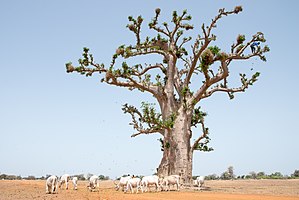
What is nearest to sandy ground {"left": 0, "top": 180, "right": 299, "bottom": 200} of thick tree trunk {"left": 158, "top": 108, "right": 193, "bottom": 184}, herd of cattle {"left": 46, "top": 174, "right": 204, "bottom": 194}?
herd of cattle {"left": 46, "top": 174, "right": 204, "bottom": 194}

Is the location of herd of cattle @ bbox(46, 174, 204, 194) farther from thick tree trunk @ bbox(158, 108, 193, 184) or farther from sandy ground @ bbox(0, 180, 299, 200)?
thick tree trunk @ bbox(158, 108, 193, 184)

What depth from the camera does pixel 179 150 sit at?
2558cm

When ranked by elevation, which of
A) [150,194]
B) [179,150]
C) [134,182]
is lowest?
[150,194]

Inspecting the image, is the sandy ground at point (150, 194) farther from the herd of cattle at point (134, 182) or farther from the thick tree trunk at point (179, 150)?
the thick tree trunk at point (179, 150)

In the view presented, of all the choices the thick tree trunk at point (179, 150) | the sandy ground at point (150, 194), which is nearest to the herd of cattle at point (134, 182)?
the sandy ground at point (150, 194)

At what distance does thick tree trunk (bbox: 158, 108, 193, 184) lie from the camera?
83.1 ft

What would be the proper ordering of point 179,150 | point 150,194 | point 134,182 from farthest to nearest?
point 179,150
point 134,182
point 150,194

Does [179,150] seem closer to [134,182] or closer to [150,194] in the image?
[134,182]

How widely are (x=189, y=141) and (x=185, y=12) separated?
8999mm

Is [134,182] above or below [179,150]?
below

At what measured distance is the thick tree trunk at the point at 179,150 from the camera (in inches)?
998

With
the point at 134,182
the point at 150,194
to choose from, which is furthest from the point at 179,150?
the point at 150,194

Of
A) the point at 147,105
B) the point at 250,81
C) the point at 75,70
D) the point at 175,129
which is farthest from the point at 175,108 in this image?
the point at 75,70

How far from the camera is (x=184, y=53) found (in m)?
28.5
